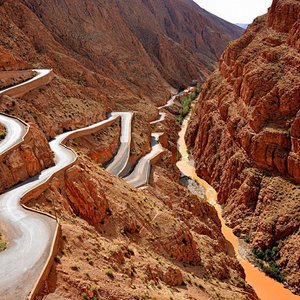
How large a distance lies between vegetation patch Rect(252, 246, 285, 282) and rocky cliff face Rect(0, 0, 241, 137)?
21.7 metres

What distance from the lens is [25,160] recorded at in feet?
74.0

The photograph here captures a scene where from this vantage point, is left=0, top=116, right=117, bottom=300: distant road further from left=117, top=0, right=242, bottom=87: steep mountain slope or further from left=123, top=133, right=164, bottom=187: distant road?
left=117, top=0, right=242, bottom=87: steep mountain slope

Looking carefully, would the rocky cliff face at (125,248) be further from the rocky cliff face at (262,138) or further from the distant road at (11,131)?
the rocky cliff face at (262,138)

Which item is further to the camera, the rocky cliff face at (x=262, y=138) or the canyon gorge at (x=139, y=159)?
the rocky cliff face at (x=262, y=138)

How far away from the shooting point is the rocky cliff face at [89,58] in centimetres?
4238

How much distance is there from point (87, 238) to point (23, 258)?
3.67 meters

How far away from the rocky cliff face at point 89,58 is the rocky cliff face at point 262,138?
16.3 meters

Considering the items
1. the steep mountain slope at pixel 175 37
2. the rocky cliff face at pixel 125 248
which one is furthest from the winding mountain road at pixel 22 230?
the steep mountain slope at pixel 175 37

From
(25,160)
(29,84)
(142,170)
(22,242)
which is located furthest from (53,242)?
(29,84)

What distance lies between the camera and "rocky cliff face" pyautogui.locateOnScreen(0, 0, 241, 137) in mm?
42375

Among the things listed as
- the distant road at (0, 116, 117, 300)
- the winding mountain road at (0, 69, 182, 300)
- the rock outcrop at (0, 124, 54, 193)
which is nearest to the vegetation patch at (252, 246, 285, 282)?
the winding mountain road at (0, 69, 182, 300)

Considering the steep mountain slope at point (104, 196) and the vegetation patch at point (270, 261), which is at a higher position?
the steep mountain slope at point (104, 196)

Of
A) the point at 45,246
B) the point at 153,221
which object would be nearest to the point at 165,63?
the point at 153,221

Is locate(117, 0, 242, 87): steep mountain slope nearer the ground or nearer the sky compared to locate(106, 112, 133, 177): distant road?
nearer the sky
